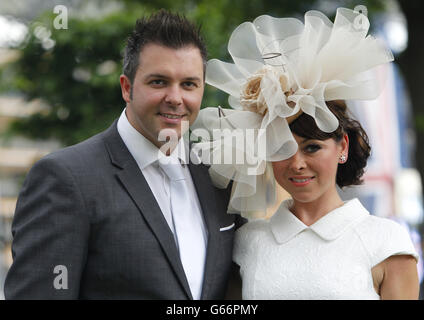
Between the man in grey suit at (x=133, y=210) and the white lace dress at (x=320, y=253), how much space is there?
15cm

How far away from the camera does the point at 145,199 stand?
9.32ft

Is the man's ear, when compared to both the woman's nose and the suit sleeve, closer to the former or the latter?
the suit sleeve

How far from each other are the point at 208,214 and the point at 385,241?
0.83 m

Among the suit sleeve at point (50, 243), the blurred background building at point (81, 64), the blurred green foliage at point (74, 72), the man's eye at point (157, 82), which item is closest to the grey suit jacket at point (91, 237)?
the suit sleeve at point (50, 243)

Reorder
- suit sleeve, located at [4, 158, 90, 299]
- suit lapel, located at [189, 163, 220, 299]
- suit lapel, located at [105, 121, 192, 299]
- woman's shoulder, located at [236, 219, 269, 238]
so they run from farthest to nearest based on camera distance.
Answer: woman's shoulder, located at [236, 219, 269, 238] → suit lapel, located at [189, 163, 220, 299] → suit lapel, located at [105, 121, 192, 299] → suit sleeve, located at [4, 158, 90, 299]

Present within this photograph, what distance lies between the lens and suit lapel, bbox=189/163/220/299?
2902 mm

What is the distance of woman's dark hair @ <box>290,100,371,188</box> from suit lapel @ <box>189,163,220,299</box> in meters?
0.53

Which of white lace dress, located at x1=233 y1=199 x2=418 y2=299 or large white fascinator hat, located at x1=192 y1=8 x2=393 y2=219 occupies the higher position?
large white fascinator hat, located at x1=192 y1=8 x2=393 y2=219

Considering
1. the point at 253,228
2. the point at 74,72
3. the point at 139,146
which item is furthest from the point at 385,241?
the point at 74,72

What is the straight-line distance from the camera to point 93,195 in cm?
273

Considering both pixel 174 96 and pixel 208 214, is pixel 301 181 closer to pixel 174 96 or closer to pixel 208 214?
pixel 208 214

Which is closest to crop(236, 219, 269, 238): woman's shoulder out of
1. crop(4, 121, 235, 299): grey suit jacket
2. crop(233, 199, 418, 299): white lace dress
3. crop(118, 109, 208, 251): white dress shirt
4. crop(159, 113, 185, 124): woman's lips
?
crop(233, 199, 418, 299): white lace dress
